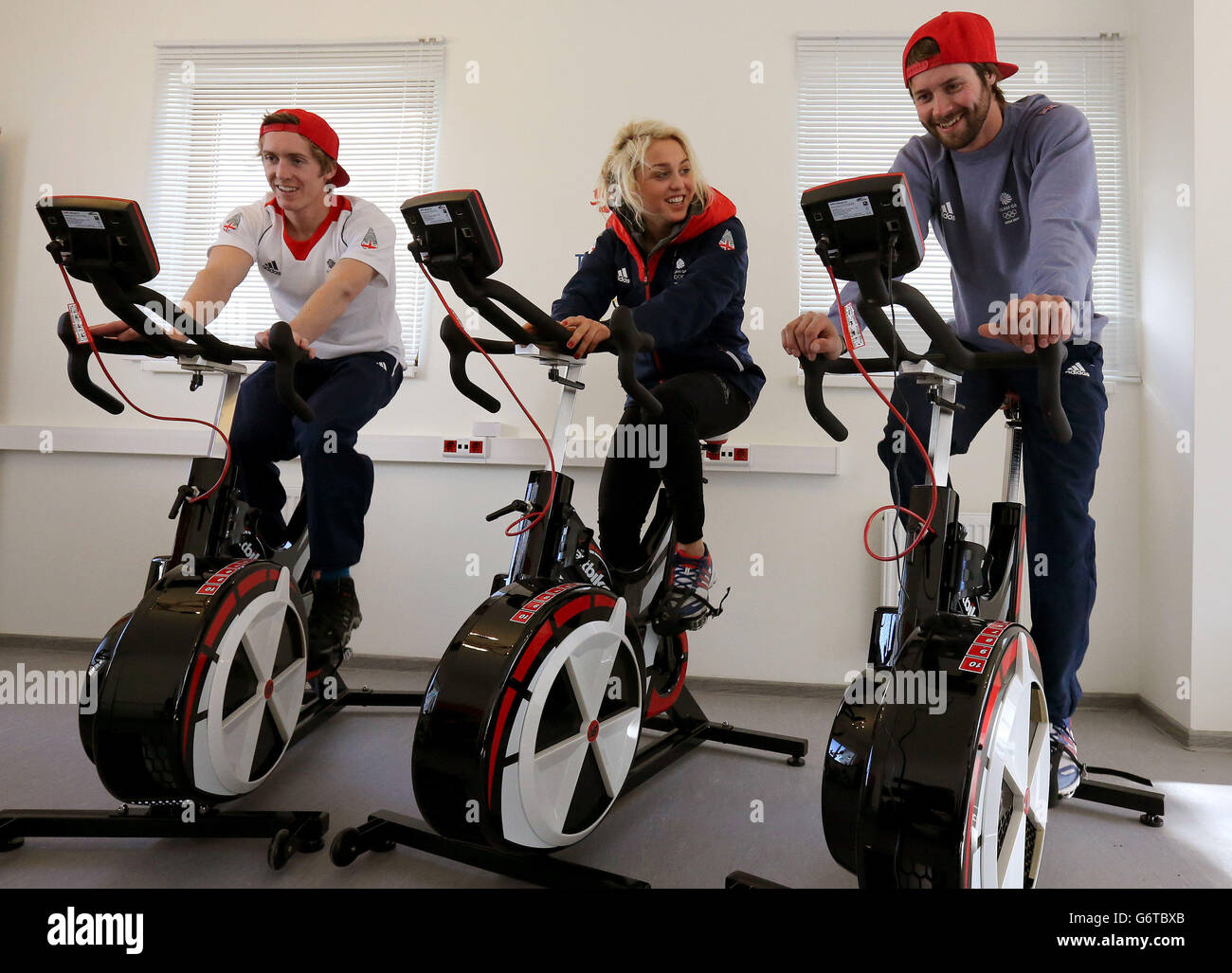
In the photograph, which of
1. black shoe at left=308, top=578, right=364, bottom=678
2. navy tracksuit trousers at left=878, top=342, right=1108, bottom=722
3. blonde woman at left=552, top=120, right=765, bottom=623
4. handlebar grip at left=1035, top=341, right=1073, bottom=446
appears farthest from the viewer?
black shoe at left=308, top=578, right=364, bottom=678

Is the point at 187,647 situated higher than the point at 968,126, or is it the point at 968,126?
the point at 968,126

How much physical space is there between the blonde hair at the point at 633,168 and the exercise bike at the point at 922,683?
925 mm

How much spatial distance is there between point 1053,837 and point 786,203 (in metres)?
2.26

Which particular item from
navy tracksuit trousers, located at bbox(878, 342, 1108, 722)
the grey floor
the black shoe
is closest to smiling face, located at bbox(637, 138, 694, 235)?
navy tracksuit trousers, located at bbox(878, 342, 1108, 722)

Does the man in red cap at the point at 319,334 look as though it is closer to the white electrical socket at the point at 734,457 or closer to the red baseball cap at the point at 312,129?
the red baseball cap at the point at 312,129

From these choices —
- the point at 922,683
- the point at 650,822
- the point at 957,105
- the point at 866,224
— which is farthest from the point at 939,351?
the point at 650,822

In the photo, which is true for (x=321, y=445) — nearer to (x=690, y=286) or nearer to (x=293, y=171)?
(x=293, y=171)

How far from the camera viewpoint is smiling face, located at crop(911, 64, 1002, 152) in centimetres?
160

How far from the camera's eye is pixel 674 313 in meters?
1.94

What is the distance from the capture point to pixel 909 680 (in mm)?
1146

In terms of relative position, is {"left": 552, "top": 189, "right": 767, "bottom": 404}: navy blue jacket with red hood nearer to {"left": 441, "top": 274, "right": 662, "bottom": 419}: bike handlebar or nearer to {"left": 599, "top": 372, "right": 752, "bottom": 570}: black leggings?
{"left": 599, "top": 372, "right": 752, "bottom": 570}: black leggings

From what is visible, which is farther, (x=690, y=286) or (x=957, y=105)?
(x=690, y=286)

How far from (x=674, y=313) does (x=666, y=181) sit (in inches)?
15.6
